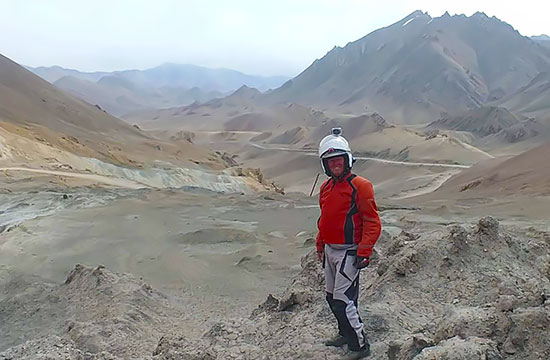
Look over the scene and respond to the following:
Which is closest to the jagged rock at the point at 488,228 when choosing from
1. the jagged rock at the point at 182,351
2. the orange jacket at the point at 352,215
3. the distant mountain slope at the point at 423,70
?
the orange jacket at the point at 352,215

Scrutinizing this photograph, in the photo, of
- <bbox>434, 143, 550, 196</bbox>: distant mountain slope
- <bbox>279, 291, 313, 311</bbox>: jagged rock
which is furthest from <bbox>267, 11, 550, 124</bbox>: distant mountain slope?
<bbox>279, 291, 313, 311</bbox>: jagged rock

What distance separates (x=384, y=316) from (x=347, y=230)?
895 mm

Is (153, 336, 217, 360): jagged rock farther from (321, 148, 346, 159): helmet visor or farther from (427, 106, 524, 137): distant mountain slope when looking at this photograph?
(427, 106, 524, 137): distant mountain slope

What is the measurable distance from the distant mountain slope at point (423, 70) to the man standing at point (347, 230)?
92607mm

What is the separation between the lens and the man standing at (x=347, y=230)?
3.55m

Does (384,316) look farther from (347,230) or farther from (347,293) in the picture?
(347,230)

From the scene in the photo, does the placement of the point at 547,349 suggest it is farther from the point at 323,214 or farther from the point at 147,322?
the point at 147,322

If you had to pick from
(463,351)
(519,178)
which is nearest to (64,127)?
(519,178)

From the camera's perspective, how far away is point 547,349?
2.94 m

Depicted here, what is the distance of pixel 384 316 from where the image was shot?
4086 mm

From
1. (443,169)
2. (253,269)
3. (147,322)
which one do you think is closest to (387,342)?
(147,322)

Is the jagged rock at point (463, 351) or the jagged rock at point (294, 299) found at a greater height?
the jagged rock at point (463, 351)

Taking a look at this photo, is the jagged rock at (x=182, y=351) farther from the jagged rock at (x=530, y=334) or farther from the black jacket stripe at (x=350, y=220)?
the jagged rock at (x=530, y=334)

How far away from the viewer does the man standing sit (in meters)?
3.55
